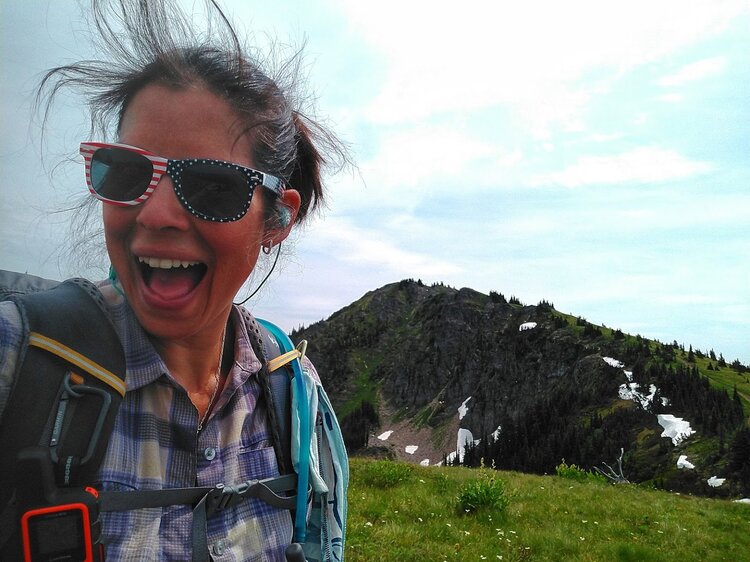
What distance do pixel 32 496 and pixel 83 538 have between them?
8.1 inches

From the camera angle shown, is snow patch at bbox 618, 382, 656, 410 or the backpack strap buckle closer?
the backpack strap buckle

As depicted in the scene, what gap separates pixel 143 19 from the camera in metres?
2.14

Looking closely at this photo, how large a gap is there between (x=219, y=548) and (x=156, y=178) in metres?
1.50

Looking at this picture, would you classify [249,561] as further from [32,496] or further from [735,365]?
[735,365]

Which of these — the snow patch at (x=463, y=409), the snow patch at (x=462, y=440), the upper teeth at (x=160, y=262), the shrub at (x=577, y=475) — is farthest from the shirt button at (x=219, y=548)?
the snow patch at (x=463, y=409)

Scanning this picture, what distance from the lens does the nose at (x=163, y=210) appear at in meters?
1.90

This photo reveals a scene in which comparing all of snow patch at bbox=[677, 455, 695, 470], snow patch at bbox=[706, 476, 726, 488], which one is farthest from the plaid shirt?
snow patch at bbox=[677, 455, 695, 470]

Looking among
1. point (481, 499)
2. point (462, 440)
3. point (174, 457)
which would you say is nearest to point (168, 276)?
point (174, 457)

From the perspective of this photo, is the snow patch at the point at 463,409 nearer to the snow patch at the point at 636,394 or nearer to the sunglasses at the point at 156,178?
the snow patch at the point at 636,394

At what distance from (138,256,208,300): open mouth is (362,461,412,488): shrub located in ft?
32.2

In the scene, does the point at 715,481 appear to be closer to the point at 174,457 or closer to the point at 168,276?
the point at 174,457

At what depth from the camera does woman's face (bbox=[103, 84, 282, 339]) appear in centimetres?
194

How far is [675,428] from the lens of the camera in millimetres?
71812

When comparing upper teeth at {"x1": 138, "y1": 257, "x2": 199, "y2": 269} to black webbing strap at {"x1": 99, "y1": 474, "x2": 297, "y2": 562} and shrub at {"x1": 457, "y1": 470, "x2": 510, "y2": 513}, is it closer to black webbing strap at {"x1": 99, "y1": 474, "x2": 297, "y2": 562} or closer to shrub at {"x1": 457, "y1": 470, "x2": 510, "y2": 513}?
black webbing strap at {"x1": 99, "y1": 474, "x2": 297, "y2": 562}
